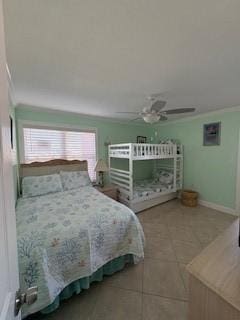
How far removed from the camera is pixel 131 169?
323 cm

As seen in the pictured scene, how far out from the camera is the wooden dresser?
0.73 m

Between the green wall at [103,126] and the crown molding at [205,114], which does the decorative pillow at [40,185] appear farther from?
the crown molding at [205,114]

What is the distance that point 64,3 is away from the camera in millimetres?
906

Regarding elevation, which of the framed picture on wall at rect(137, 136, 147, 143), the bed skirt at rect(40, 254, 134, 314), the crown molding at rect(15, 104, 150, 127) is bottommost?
the bed skirt at rect(40, 254, 134, 314)

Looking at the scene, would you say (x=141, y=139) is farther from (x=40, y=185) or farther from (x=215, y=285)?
(x=215, y=285)

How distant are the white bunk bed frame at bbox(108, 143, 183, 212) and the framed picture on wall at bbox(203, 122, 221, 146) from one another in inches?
26.1

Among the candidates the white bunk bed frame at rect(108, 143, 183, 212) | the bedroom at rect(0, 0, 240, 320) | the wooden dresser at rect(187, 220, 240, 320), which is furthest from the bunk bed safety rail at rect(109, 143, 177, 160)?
the wooden dresser at rect(187, 220, 240, 320)

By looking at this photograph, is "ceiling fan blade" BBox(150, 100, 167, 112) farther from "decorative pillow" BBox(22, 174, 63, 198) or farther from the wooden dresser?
"decorative pillow" BBox(22, 174, 63, 198)

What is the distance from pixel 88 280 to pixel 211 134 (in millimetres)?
3656

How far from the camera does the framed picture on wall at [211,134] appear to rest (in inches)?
137

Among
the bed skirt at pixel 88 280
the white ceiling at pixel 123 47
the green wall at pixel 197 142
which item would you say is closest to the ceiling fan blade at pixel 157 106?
the white ceiling at pixel 123 47

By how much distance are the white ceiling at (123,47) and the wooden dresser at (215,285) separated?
5.04ft

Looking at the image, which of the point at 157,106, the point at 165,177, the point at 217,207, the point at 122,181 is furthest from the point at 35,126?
the point at 217,207

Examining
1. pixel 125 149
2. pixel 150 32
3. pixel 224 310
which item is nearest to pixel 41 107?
pixel 125 149
